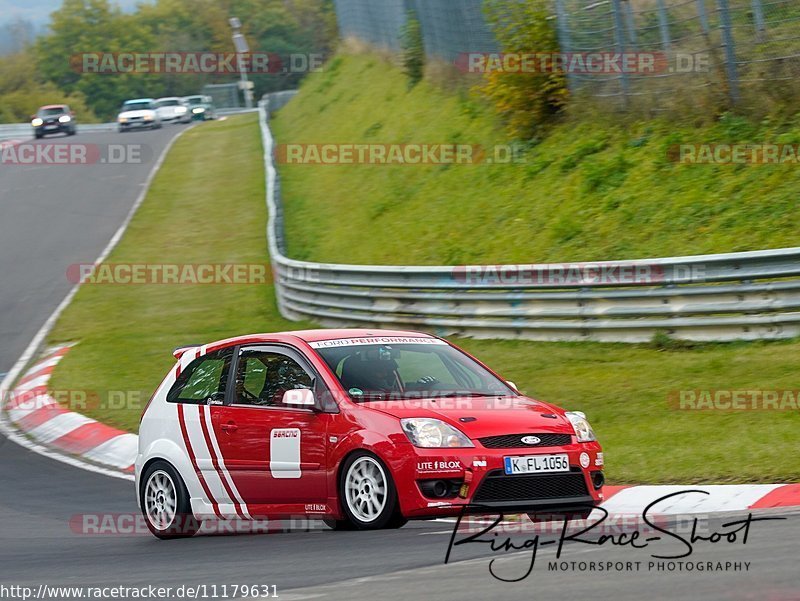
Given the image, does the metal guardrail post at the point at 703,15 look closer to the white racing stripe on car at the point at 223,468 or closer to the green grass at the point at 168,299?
the green grass at the point at 168,299

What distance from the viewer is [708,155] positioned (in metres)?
18.1

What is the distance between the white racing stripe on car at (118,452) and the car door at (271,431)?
168 inches

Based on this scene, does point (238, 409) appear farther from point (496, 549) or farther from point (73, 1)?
point (73, 1)

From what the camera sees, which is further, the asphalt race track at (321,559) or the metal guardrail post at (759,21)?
the metal guardrail post at (759,21)

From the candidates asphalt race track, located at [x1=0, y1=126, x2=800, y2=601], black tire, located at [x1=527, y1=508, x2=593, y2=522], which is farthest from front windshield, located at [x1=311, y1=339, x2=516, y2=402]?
black tire, located at [x1=527, y1=508, x2=593, y2=522]

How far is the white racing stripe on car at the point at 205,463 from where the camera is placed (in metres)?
8.78

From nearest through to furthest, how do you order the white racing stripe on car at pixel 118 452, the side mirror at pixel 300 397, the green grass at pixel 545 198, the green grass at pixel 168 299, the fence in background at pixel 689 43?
the side mirror at pixel 300 397, the white racing stripe on car at pixel 118 452, the green grass at pixel 545 198, the fence in background at pixel 689 43, the green grass at pixel 168 299

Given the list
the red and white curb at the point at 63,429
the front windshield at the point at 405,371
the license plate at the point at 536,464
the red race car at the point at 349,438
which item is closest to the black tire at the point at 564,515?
the red race car at the point at 349,438

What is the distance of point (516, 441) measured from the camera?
7875mm

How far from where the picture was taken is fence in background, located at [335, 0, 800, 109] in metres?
17.5

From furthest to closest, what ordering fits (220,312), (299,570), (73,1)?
(73,1) → (220,312) → (299,570)

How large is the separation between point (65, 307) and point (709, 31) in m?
12.9

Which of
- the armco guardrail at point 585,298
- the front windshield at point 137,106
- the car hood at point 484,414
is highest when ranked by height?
the car hood at point 484,414

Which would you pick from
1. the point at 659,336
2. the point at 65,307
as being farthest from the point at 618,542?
the point at 65,307
